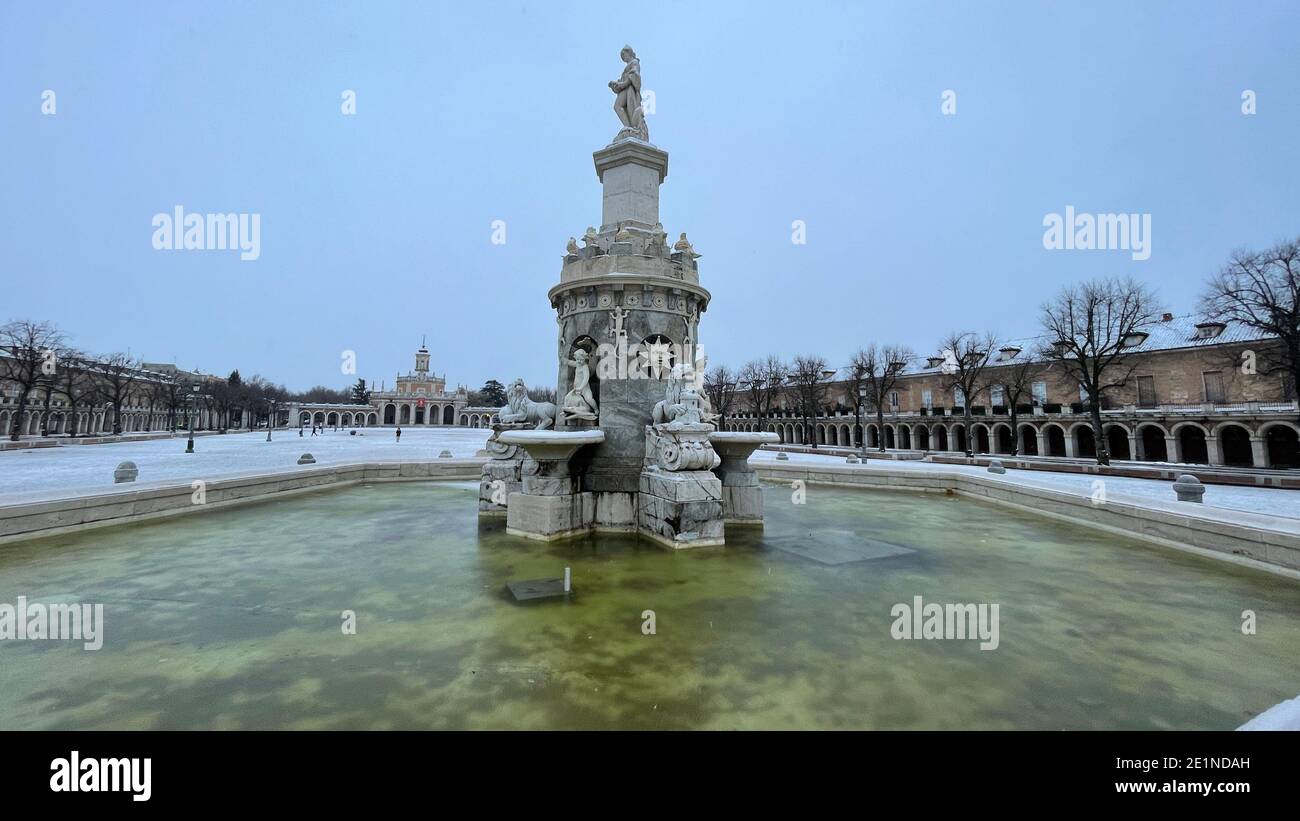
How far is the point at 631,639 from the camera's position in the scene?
14.5 feet

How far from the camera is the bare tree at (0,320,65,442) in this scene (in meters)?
39.8

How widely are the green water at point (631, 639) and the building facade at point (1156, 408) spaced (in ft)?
103

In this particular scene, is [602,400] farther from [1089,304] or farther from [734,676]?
[1089,304]

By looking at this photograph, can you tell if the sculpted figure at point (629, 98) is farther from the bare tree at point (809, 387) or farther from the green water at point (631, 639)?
the bare tree at point (809, 387)

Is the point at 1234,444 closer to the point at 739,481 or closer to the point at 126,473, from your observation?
the point at 739,481

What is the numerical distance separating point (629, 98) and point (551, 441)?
8.27 metres

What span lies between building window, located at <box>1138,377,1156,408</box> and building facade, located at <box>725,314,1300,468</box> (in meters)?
0.06

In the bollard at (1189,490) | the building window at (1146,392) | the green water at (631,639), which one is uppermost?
the building window at (1146,392)

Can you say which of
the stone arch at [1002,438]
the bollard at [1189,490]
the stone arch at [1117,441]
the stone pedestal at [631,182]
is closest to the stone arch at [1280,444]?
the stone arch at [1117,441]

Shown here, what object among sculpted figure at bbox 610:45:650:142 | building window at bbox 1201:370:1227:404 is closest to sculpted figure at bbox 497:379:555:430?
sculpted figure at bbox 610:45:650:142

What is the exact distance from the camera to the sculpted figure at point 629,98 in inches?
438

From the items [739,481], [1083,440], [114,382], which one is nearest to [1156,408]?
[1083,440]

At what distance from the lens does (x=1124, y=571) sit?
6422mm
